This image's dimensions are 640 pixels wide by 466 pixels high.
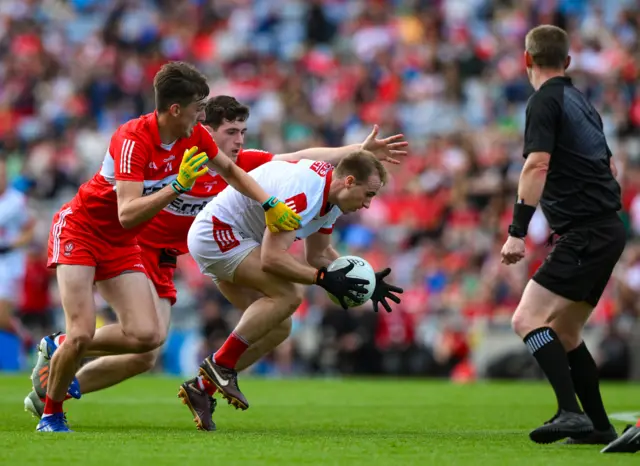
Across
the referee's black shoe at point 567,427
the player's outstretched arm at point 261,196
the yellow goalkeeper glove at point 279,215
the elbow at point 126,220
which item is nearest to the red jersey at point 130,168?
the player's outstretched arm at point 261,196

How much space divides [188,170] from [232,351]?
1.47 meters

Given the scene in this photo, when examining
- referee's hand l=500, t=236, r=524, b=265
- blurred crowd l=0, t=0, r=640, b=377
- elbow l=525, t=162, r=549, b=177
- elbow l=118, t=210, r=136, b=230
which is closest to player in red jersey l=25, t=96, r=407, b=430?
elbow l=118, t=210, r=136, b=230

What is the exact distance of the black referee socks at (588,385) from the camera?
7121 millimetres

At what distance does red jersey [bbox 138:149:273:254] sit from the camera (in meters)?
8.92

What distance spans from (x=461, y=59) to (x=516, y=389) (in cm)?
912

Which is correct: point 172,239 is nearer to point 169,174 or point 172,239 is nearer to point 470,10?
point 169,174

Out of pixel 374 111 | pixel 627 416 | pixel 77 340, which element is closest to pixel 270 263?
pixel 77 340

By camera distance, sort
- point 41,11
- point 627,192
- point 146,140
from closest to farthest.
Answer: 1. point 146,140
2. point 627,192
3. point 41,11

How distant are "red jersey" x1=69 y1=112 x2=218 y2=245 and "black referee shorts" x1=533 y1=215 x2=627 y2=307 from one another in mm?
2286

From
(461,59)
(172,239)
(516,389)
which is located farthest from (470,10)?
(172,239)

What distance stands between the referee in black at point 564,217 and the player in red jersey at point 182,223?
1.69 metres

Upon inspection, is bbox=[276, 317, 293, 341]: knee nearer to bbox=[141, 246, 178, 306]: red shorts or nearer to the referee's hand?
bbox=[141, 246, 178, 306]: red shorts

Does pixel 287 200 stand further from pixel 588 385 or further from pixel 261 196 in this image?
pixel 588 385

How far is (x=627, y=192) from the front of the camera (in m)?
18.0
